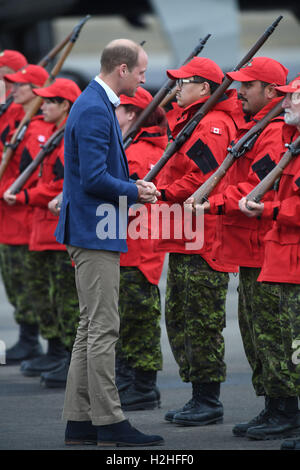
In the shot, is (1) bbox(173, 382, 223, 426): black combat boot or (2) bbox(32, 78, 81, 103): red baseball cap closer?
(1) bbox(173, 382, 223, 426): black combat boot

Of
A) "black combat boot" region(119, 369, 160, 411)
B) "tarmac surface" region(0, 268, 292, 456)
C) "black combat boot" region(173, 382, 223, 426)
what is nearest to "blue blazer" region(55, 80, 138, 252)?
"tarmac surface" region(0, 268, 292, 456)

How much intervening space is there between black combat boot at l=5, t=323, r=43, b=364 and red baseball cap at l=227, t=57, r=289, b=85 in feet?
10.8

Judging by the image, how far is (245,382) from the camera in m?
7.61

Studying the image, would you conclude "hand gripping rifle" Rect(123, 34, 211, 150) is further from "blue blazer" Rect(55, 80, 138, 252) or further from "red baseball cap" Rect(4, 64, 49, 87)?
"red baseball cap" Rect(4, 64, 49, 87)

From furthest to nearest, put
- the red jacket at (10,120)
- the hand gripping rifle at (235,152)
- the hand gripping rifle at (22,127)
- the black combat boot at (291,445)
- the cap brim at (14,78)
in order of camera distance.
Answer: the red jacket at (10,120)
the cap brim at (14,78)
the hand gripping rifle at (22,127)
the hand gripping rifle at (235,152)
the black combat boot at (291,445)

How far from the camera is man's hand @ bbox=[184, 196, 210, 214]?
5973 mm

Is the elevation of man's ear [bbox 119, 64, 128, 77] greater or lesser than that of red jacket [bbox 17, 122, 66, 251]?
greater

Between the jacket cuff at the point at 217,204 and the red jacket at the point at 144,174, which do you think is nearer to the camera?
the jacket cuff at the point at 217,204

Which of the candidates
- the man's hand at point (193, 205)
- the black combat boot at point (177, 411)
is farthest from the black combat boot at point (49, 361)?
the man's hand at point (193, 205)

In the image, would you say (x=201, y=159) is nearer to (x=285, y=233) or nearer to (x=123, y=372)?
(x=285, y=233)

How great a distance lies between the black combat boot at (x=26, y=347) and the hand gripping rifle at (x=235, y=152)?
3.00m

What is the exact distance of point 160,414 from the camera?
6656 mm

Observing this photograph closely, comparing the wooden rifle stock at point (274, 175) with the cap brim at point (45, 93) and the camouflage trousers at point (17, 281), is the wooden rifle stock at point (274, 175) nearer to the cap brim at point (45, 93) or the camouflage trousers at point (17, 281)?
the cap brim at point (45, 93)

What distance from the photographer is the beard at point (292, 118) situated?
5.55 metres
